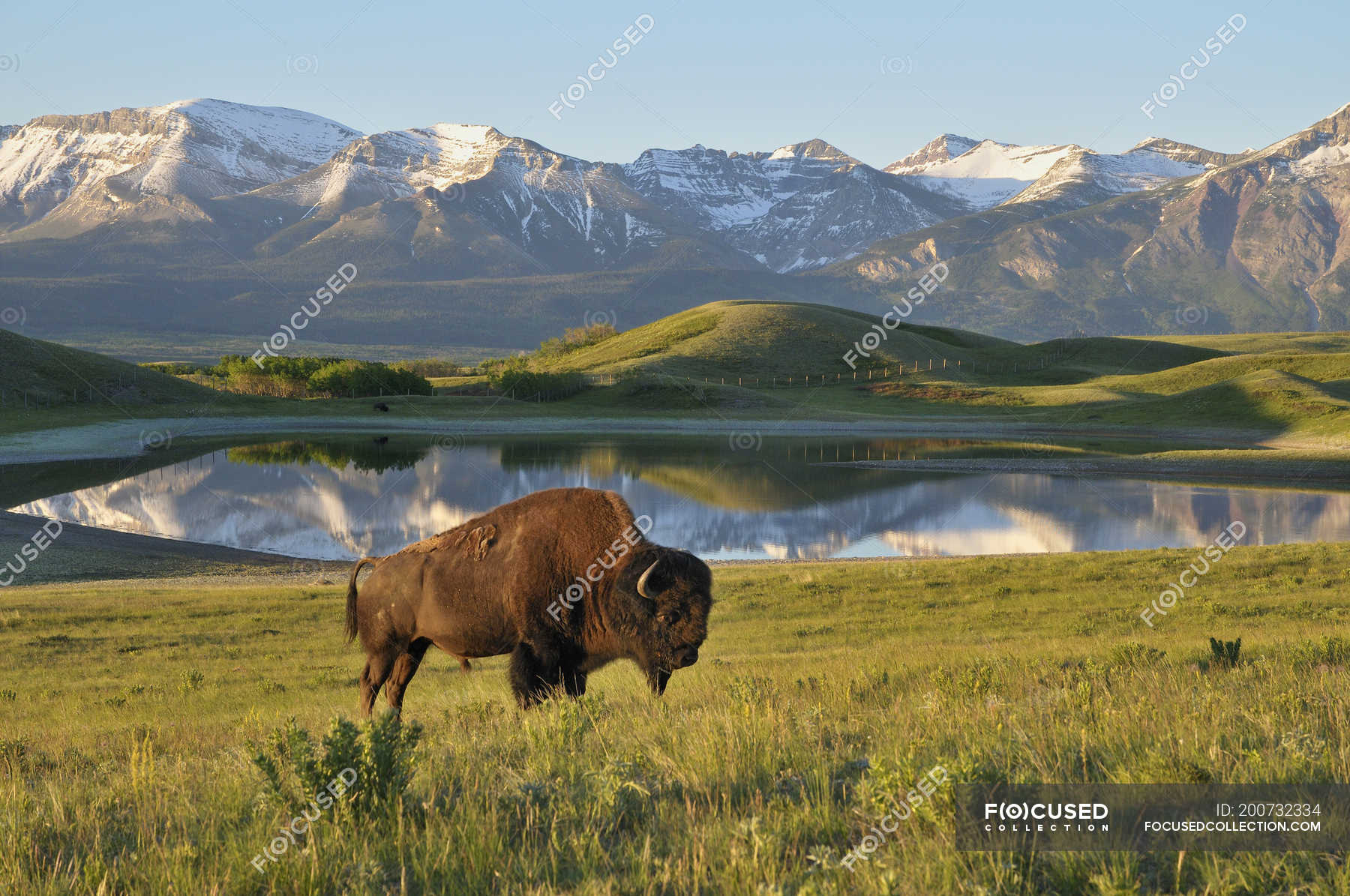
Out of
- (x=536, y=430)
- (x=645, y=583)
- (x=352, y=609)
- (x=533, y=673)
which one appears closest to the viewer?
(x=645, y=583)

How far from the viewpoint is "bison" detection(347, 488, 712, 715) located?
28.3 feet

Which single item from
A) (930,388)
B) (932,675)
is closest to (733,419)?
(930,388)

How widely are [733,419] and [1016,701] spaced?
3542 inches

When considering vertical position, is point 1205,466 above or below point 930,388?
below

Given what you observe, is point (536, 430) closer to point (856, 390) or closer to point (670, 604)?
point (856, 390)

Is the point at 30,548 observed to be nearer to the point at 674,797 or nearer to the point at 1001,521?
the point at 674,797

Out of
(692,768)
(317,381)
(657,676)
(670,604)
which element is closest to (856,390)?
(317,381)

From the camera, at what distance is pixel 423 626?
9.76 meters

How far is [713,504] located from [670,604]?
1406 inches

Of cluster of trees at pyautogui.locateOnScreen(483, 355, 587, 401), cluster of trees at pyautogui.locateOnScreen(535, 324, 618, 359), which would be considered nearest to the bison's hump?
cluster of trees at pyautogui.locateOnScreen(483, 355, 587, 401)

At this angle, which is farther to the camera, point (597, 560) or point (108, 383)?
point (108, 383)

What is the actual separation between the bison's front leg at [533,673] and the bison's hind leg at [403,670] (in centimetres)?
150

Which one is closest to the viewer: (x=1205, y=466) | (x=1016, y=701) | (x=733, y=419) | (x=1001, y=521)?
(x=1016, y=701)

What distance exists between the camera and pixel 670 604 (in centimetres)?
856
